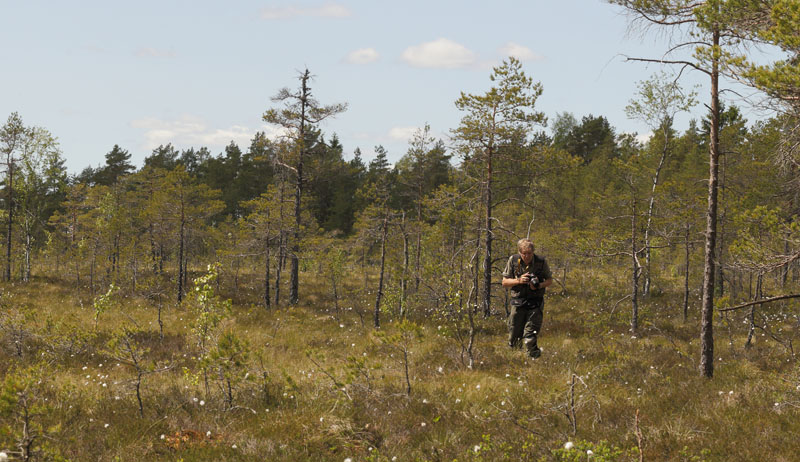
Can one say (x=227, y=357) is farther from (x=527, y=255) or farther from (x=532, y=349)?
(x=532, y=349)

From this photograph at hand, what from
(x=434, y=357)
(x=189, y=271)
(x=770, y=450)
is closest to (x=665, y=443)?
(x=770, y=450)

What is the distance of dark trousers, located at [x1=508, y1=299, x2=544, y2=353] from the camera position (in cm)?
814

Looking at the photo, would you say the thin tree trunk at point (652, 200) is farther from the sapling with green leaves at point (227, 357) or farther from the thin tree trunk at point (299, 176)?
the thin tree trunk at point (299, 176)

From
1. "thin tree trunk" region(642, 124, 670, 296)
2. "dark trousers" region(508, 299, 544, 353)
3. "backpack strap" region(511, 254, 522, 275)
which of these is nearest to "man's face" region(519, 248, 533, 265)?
"backpack strap" region(511, 254, 522, 275)

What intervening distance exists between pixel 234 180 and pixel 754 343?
48198 millimetres

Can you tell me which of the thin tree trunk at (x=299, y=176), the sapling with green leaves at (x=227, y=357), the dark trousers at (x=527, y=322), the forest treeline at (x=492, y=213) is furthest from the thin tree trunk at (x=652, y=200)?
the thin tree trunk at (x=299, y=176)

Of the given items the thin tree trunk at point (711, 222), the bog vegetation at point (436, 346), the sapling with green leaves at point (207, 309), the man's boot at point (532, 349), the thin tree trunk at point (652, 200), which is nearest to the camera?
the bog vegetation at point (436, 346)

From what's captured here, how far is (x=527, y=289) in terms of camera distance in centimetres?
805

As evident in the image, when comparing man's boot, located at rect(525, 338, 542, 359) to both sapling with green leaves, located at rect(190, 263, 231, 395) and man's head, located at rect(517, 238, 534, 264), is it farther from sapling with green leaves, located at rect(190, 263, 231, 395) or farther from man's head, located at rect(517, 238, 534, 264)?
sapling with green leaves, located at rect(190, 263, 231, 395)

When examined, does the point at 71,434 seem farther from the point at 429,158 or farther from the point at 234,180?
the point at 234,180

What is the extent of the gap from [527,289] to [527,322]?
2.52 feet

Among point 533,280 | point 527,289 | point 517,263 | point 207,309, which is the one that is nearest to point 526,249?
point 517,263

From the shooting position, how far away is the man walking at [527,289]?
303 inches

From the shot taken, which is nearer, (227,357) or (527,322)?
(227,357)
